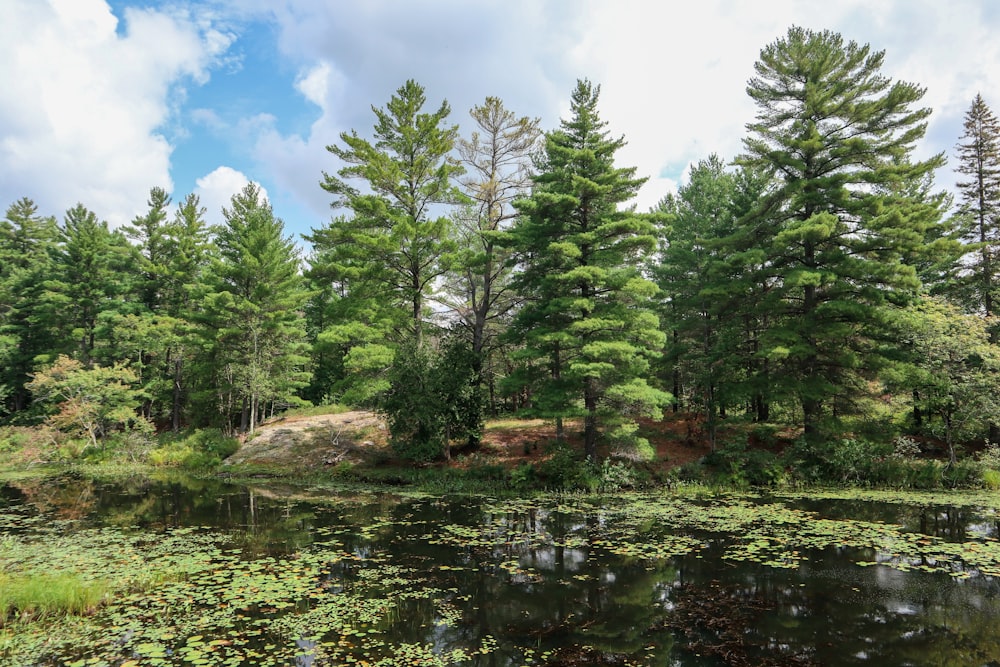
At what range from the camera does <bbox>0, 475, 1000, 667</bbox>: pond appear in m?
6.55

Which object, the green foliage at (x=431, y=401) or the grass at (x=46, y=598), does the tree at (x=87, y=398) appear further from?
the grass at (x=46, y=598)

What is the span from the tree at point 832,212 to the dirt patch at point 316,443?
1805cm

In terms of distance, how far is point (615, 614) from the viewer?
304 inches

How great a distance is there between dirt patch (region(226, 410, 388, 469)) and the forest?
6.37 ft

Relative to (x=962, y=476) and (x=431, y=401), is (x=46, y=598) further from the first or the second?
(x=962, y=476)

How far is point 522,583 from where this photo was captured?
9086mm

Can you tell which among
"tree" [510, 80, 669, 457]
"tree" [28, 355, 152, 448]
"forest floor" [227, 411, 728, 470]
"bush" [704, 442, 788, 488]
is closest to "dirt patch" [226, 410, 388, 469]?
"forest floor" [227, 411, 728, 470]

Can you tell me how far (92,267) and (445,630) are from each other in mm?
43125

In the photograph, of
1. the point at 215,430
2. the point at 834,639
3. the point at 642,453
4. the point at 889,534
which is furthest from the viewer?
the point at 215,430

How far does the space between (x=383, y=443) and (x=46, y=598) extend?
16756 mm

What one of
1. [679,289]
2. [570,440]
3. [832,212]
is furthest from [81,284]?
[832,212]

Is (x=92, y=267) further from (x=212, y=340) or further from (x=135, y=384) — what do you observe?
(x=212, y=340)

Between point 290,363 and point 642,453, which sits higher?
point 290,363

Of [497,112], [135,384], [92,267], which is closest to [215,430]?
[135,384]
